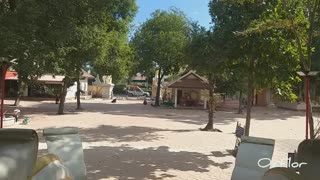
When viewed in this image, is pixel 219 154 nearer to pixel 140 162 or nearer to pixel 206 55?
pixel 140 162

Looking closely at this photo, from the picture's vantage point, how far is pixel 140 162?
1156 cm

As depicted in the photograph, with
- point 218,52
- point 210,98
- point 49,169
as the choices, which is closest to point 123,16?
point 210,98

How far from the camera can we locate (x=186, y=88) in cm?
4069

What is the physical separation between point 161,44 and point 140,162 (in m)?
31.7

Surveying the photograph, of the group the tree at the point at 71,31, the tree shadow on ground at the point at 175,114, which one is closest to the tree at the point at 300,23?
the tree at the point at 71,31

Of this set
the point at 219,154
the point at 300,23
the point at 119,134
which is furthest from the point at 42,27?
the point at 300,23

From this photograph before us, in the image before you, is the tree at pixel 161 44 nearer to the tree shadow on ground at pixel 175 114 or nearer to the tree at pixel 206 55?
the tree shadow on ground at pixel 175 114

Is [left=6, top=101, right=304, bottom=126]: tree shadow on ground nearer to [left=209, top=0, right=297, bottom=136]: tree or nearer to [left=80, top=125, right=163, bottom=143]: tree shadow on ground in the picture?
[left=80, top=125, right=163, bottom=143]: tree shadow on ground

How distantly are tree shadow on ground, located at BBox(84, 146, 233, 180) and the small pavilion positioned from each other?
26476 mm

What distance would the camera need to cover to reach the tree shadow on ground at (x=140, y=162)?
10.0 metres

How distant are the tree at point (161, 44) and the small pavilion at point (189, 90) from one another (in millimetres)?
2137

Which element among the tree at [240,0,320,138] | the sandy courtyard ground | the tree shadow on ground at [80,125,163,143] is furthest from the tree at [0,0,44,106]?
the tree at [240,0,320,138]

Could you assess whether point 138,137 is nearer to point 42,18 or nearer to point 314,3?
point 42,18

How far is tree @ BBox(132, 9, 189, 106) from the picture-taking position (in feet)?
140
